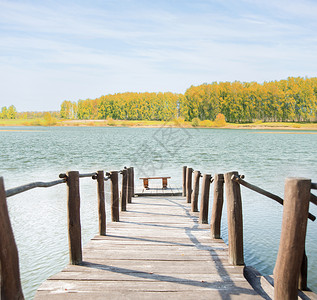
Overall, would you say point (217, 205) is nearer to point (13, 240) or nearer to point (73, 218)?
point (73, 218)

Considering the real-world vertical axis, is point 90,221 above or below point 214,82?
below

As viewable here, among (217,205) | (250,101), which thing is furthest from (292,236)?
(250,101)

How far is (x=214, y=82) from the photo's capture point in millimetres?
127188

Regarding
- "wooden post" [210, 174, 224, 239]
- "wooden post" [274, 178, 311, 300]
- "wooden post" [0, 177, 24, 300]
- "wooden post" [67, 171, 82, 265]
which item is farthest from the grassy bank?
"wooden post" [0, 177, 24, 300]

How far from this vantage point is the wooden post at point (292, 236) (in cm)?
292

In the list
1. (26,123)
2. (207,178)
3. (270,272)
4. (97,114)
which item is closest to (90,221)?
(207,178)

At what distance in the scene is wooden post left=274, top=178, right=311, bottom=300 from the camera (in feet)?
9.59

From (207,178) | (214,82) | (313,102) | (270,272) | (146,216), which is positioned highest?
(214,82)

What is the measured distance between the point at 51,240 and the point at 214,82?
408 ft

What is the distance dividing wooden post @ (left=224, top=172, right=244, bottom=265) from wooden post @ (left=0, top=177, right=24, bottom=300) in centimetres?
297

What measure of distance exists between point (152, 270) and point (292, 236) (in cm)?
207

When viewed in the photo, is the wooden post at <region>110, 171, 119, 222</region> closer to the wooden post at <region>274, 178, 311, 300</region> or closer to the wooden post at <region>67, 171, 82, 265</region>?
the wooden post at <region>67, 171, 82, 265</region>

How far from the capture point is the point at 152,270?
4.34m

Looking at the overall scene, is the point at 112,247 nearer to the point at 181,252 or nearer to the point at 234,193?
the point at 181,252
